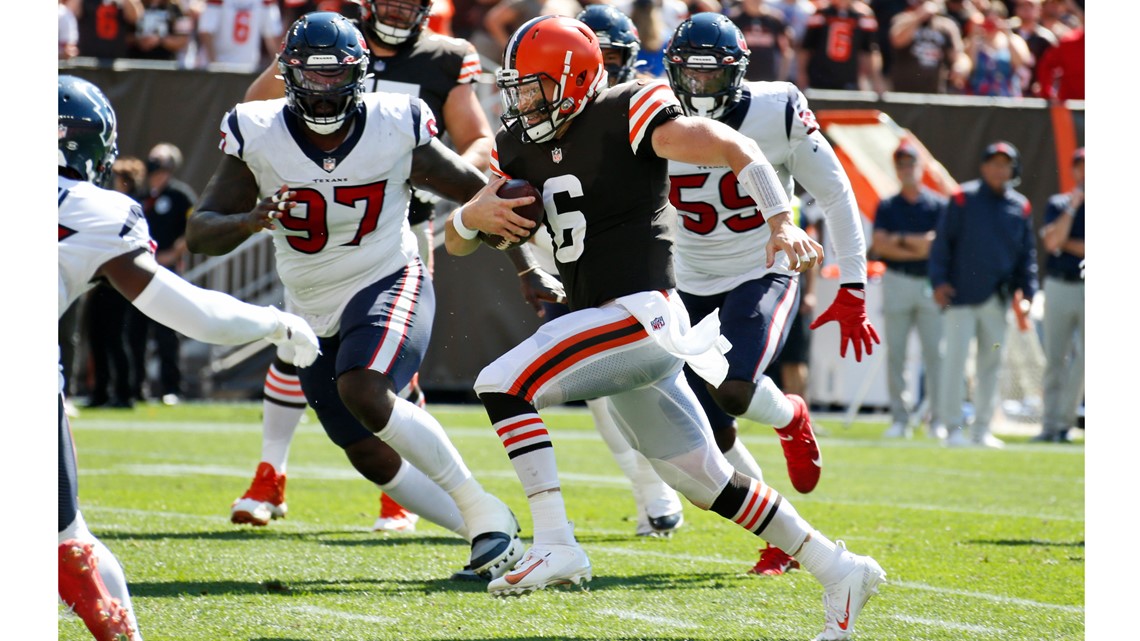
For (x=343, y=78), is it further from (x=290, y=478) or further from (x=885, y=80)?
(x=885, y=80)

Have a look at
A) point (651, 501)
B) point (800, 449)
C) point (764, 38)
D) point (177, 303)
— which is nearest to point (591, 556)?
point (651, 501)

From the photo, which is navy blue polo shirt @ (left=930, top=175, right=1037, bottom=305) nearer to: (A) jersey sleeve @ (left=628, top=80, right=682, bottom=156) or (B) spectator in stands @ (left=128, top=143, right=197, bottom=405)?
(B) spectator in stands @ (left=128, top=143, right=197, bottom=405)

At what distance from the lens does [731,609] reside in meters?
4.04

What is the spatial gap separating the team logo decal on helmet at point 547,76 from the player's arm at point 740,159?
9.8 inches

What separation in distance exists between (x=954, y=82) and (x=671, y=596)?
30.1ft

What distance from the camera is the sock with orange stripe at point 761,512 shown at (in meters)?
3.67

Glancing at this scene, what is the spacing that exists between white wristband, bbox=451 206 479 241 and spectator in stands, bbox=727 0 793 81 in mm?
7887

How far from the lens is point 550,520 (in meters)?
3.59

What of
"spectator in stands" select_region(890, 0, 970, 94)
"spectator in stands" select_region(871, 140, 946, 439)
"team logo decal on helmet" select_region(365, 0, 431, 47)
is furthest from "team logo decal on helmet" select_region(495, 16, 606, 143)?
"spectator in stands" select_region(890, 0, 970, 94)

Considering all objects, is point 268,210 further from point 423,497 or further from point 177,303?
point 423,497

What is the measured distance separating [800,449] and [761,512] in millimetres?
1181

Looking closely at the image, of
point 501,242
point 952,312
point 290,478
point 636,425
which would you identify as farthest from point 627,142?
point 952,312

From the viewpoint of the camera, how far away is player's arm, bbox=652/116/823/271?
3.31 meters
